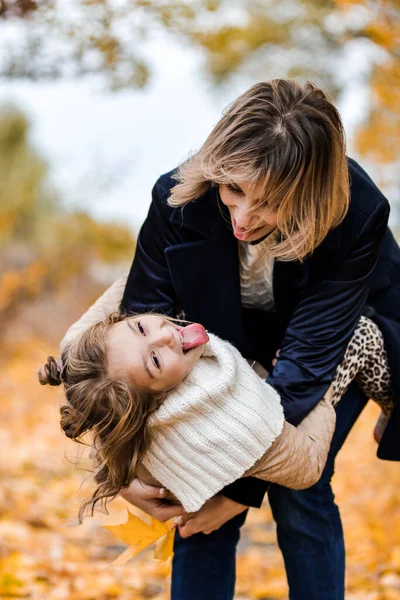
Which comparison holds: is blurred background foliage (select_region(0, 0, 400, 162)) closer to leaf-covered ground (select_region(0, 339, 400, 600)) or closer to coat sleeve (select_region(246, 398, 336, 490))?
leaf-covered ground (select_region(0, 339, 400, 600))

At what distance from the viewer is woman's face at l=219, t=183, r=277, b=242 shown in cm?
176

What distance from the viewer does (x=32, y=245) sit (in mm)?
8984

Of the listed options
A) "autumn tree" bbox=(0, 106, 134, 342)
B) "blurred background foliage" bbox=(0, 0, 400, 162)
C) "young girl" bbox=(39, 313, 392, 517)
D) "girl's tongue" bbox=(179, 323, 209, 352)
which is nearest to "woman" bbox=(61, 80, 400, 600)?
"young girl" bbox=(39, 313, 392, 517)

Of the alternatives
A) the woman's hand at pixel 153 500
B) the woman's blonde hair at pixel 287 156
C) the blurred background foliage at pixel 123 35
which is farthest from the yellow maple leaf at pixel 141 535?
the blurred background foliage at pixel 123 35

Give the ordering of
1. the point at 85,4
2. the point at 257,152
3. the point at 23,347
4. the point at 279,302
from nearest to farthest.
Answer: the point at 257,152 → the point at 279,302 → the point at 85,4 → the point at 23,347

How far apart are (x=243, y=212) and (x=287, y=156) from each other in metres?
A: 0.16

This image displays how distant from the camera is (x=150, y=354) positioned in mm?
1736

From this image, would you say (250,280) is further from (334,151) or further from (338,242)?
(334,151)

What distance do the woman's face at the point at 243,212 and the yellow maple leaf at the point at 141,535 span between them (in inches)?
32.3

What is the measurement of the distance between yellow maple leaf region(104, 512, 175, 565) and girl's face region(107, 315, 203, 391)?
465 mm

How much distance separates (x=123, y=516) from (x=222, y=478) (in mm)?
2246

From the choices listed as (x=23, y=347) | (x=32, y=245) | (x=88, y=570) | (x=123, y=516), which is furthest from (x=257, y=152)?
(x=32, y=245)

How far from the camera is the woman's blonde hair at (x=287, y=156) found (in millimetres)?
1711

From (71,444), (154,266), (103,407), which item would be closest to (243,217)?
(154,266)
